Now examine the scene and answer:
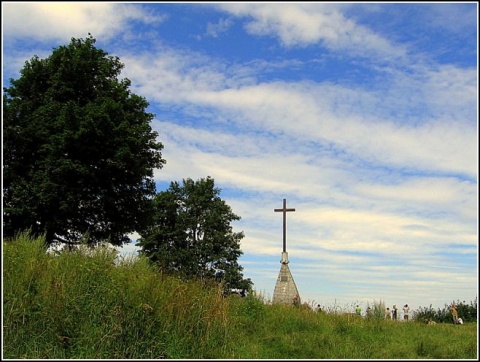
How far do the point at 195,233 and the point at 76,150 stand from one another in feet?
63.1

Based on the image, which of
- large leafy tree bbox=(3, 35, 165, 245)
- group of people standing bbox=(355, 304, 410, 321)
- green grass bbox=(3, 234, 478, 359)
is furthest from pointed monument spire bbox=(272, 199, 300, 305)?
green grass bbox=(3, 234, 478, 359)

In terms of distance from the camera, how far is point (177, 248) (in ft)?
133

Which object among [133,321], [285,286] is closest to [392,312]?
[285,286]

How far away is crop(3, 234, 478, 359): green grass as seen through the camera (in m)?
8.46

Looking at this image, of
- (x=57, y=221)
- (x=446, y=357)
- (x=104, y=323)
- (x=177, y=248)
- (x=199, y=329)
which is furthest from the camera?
(x=177, y=248)

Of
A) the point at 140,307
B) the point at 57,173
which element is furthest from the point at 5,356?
the point at 57,173

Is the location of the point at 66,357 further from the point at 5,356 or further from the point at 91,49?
the point at 91,49

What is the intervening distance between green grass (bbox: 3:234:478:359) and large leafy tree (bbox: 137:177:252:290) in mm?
26093

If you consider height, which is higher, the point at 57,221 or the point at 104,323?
the point at 57,221

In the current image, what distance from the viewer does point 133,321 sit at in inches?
352

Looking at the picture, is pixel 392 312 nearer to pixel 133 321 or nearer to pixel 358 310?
pixel 358 310

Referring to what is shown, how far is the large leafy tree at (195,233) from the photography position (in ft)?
128

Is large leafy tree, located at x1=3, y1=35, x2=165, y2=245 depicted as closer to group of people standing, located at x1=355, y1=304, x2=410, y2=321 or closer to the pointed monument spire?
the pointed monument spire

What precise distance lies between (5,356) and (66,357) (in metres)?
0.93
